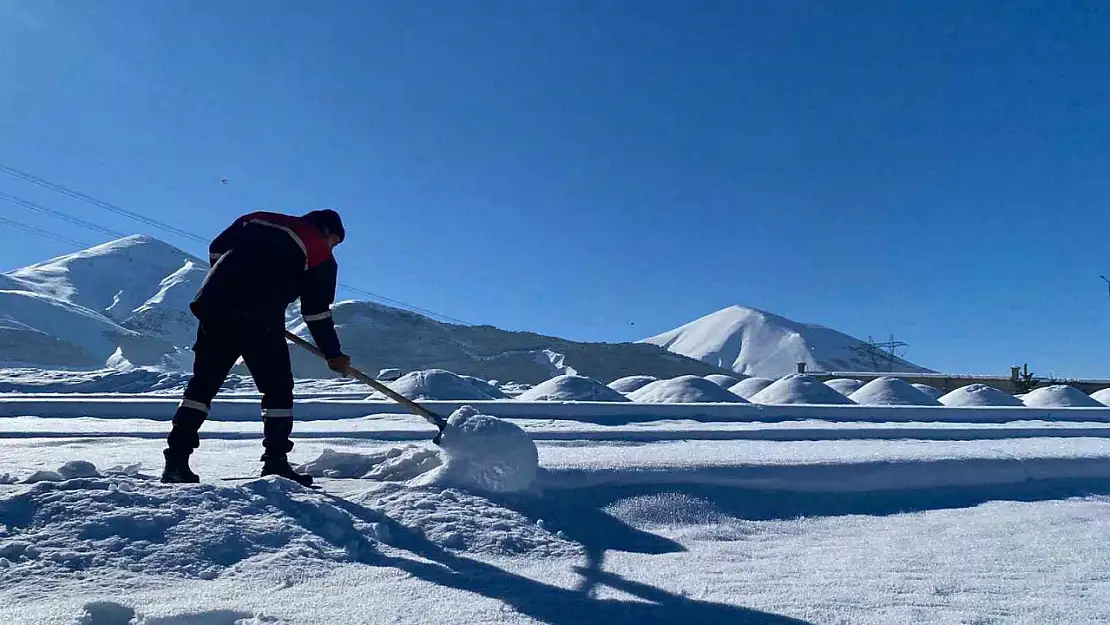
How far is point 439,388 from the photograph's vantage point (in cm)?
973

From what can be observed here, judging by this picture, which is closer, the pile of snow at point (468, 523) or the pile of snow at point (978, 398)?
the pile of snow at point (468, 523)

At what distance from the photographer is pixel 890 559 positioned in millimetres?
2316

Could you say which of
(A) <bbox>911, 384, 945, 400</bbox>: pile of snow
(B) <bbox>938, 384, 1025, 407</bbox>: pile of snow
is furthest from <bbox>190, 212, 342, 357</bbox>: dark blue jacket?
(B) <bbox>938, 384, 1025, 407</bbox>: pile of snow

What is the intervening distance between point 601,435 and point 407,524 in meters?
2.08

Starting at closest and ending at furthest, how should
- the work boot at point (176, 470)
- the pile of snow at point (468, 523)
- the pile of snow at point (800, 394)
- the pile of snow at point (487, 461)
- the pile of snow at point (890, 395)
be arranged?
1. the pile of snow at point (468, 523)
2. the work boot at point (176, 470)
3. the pile of snow at point (487, 461)
4. the pile of snow at point (800, 394)
5. the pile of snow at point (890, 395)

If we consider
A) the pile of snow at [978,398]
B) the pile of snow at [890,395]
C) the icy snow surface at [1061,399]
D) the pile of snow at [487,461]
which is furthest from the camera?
the pile of snow at [978,398]

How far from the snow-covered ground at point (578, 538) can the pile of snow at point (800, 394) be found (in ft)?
22.6

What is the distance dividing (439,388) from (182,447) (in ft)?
23.0

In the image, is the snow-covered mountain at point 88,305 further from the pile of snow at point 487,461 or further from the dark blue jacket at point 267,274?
the pile of snow at point 487,461

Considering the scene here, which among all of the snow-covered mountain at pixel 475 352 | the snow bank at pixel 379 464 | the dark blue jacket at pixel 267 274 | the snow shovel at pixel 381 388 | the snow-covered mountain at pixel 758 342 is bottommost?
the snow bank at pixel 379 464

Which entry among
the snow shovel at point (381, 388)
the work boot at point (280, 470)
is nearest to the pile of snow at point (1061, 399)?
the snow shovel at point (381, 388)

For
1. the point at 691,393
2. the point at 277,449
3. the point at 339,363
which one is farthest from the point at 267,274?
the point at 691,393

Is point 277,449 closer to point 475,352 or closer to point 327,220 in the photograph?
point 327,220

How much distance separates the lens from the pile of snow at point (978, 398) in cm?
1359
